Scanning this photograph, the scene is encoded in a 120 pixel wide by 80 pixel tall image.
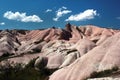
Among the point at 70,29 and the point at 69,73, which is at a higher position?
the point at 70,29

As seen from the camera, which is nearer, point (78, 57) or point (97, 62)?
point (97, 62)

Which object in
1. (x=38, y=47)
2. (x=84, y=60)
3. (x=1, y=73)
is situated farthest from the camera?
(x=38, y=47)

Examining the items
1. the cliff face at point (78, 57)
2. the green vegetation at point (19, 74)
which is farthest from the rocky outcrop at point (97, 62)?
the green vegetation at point (19, 74)

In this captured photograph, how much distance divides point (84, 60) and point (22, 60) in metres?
67.4

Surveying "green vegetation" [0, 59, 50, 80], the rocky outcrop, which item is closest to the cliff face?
the rocky outcrop

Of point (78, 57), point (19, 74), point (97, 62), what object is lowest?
point (19, 74)

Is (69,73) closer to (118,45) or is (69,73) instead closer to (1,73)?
(118,45)

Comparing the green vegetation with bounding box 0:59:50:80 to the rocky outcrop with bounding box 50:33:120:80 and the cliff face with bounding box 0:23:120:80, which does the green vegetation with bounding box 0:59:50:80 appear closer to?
the cliff face with bounding box 0:23:120:80

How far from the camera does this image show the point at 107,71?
37.5 metres

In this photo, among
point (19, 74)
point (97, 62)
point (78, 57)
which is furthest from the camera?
point (19, 74)

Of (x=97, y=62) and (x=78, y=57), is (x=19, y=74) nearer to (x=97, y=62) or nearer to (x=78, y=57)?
(x=78, y=57)

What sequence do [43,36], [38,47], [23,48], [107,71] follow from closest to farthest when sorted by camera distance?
[107,71]
[38,47]
[23,48]
[43,36]

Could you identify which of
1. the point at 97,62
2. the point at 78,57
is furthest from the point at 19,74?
the point at 97,62

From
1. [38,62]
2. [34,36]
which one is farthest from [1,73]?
[34,36]
